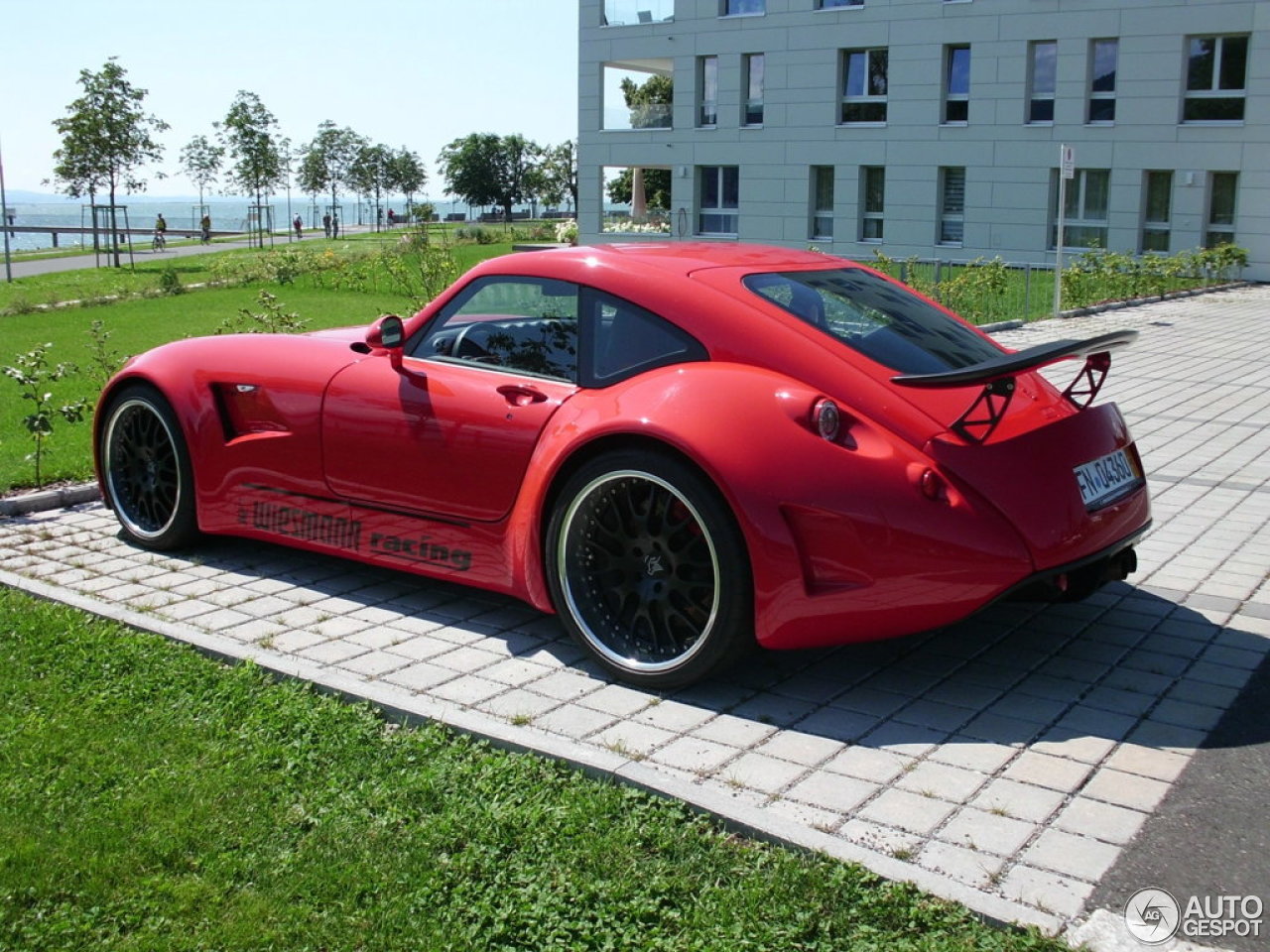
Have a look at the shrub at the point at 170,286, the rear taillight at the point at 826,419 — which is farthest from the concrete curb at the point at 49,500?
the shrub at the point at 170,286

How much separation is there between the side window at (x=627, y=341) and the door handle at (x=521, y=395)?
8.5 inches

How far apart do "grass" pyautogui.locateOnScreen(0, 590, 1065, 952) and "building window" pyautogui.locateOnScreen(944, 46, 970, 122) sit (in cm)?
3709

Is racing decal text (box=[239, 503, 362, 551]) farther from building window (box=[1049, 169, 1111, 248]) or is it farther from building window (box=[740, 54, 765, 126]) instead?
building window (box=[740, 54, 765, 126])

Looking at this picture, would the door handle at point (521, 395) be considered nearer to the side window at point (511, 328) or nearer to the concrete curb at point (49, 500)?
the side window at point (511, 328)

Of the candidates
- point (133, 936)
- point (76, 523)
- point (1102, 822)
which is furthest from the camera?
point (76, 523)

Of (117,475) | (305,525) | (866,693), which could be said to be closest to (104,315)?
(117,475)

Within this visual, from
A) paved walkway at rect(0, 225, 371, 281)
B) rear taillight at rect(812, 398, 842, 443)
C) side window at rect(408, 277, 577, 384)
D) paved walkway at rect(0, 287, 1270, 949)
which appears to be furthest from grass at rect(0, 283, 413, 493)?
paved walkway at rect(0, 225, 371, 281)

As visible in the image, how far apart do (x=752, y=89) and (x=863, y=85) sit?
13.6ft

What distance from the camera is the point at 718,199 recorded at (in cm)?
4434

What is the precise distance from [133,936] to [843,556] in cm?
232

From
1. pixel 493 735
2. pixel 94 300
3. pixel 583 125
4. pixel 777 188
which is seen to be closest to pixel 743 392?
pixel 493 735

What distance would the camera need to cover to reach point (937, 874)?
319cm

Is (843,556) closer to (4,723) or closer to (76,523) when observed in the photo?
(4,723)

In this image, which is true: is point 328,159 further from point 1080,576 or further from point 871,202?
point 1080,576
